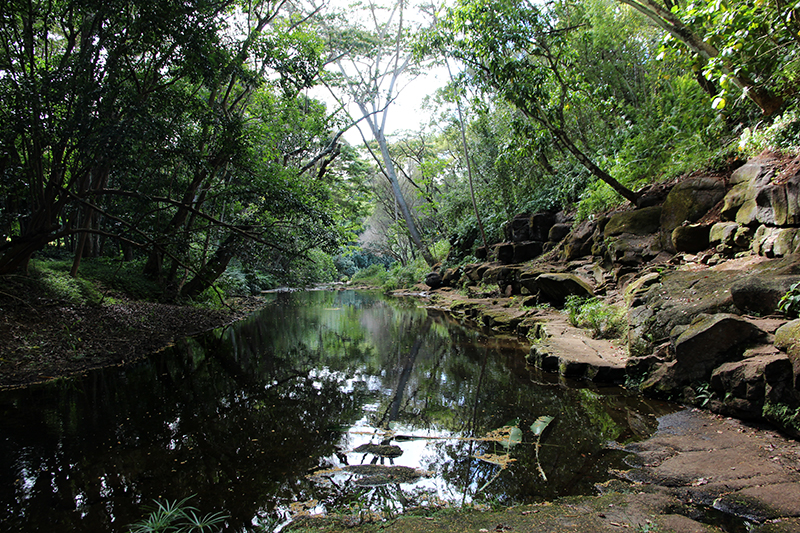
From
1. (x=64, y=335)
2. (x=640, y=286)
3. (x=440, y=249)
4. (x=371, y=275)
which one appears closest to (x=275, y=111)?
(x=64, y=335)

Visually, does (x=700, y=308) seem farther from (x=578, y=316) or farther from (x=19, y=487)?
(x=19, y=487)

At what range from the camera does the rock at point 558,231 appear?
12500 mm

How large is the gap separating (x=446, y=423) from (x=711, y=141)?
25.6 ft

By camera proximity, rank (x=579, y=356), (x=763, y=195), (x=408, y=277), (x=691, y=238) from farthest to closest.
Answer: (x=408, y=277) < (x=691, y=238) < (x=579, y=356) < (x=763, y=195)

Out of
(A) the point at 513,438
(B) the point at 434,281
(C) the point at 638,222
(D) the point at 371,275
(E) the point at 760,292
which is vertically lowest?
(D) the point at 371,275

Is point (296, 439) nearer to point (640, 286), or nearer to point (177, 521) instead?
point (177, 521)

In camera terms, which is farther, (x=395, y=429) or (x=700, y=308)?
(x=700, y=308)

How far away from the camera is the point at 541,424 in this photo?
393 centimetres

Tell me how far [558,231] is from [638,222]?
4137mm

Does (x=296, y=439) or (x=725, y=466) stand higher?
(x=725, y=466)

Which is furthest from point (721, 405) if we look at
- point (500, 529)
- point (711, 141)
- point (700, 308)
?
point (711, 141)

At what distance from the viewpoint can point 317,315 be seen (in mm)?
13914

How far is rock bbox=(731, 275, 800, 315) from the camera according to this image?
160 inches

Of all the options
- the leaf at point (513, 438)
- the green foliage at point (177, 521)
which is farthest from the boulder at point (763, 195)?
the green foliage at point (177, 521)
